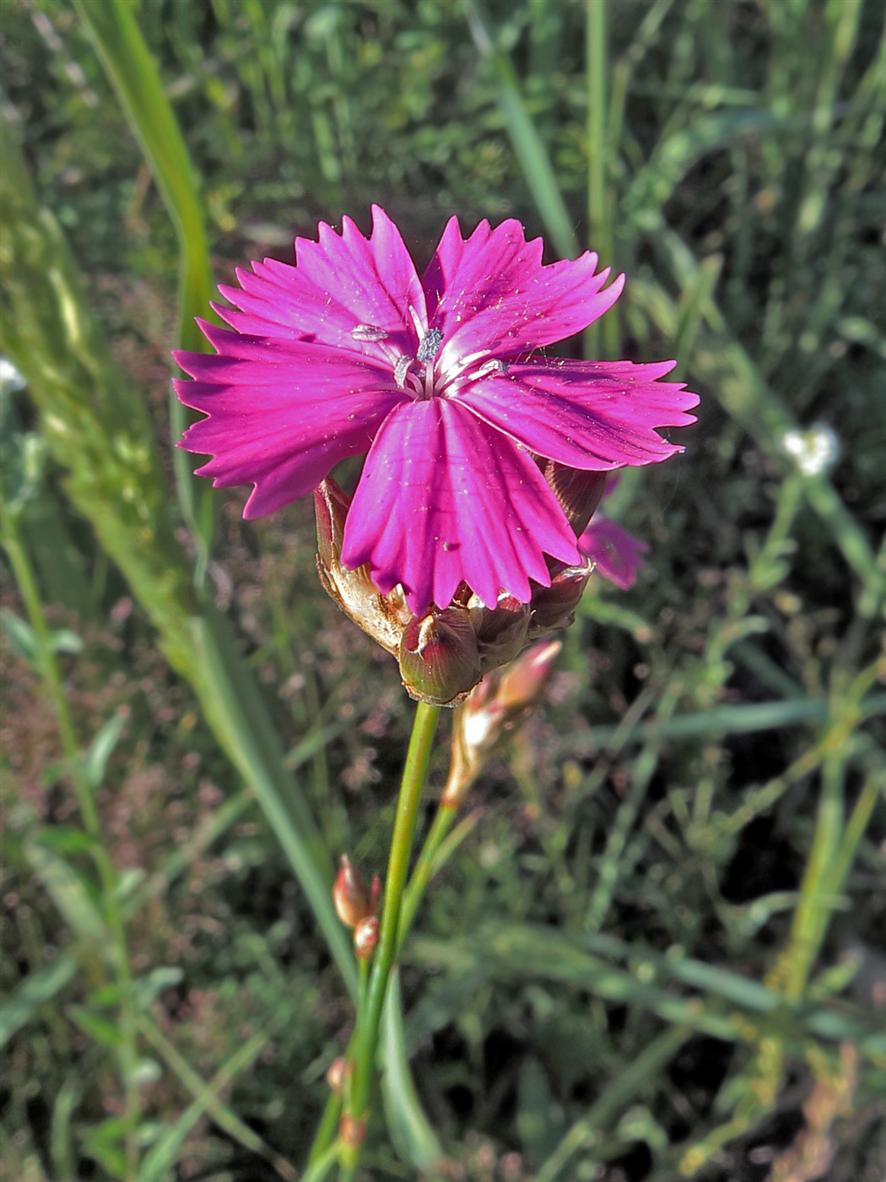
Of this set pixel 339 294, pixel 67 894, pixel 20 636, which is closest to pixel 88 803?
pixel 20 636

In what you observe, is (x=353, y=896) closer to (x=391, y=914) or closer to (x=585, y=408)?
(x=391, y=914)

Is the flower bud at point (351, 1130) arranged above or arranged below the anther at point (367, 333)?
below

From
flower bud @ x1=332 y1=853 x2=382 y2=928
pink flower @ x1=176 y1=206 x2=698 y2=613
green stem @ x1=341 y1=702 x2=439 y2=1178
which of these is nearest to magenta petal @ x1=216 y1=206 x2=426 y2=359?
pink flower @ x1=176 y1=206 x2=698 y2=613

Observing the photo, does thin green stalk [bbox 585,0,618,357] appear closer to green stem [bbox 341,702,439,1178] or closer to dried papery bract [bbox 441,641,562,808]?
dried papery bract [bbox 441,641,562,808]

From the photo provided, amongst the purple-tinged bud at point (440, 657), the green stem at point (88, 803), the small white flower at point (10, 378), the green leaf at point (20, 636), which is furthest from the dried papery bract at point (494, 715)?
the small white flower at point (10, 378)

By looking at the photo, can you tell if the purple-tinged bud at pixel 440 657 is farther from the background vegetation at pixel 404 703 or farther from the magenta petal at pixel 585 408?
the background vegetation at pixel 404 703

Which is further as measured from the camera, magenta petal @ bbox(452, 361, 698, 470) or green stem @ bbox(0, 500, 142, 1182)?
green stem @ bbox(0, 500, 142, 1182)
